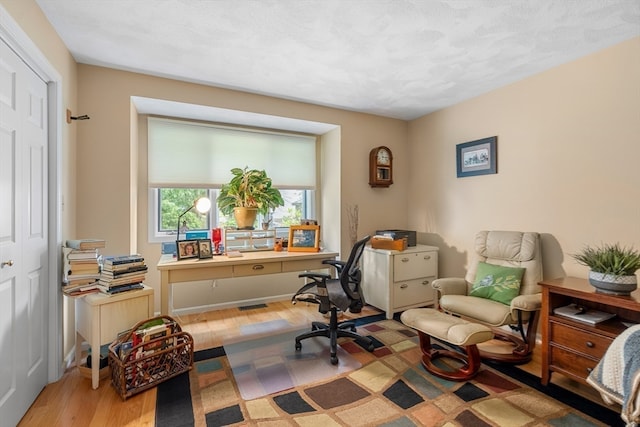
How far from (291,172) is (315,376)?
8.01ft

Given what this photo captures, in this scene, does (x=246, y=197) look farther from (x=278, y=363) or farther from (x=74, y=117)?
(x=278, y=363)

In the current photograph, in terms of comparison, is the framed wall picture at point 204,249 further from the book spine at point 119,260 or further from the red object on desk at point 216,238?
the book spine at point 119,260

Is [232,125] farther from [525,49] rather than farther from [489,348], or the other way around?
[489,348]

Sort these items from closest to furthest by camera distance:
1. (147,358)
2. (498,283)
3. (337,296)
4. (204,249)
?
1. (147,358)
2. (337,296)
3. (498,283)
4. (204,249)

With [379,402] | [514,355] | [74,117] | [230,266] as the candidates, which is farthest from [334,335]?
[74,117]

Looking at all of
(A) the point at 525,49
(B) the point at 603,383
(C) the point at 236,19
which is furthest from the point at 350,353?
(A) the point at 525,49

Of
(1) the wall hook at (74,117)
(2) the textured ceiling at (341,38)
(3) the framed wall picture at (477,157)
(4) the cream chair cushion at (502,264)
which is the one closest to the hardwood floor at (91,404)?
(4) the cream chair cushion at (502,264)

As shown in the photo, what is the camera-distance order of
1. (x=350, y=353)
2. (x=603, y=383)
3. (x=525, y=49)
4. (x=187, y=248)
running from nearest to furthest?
(x=603, y=383) → (x=525, y=49) → (x=350, y=353) → (x=187, y=248)

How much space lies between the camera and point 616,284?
Answer: 5.72 feet

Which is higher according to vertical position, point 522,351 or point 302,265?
point 302,265

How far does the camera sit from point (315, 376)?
2.10 metres

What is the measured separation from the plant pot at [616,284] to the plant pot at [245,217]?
9.37 ft

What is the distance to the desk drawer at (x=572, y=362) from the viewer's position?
5.84 ft

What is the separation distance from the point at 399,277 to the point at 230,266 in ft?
5.76
